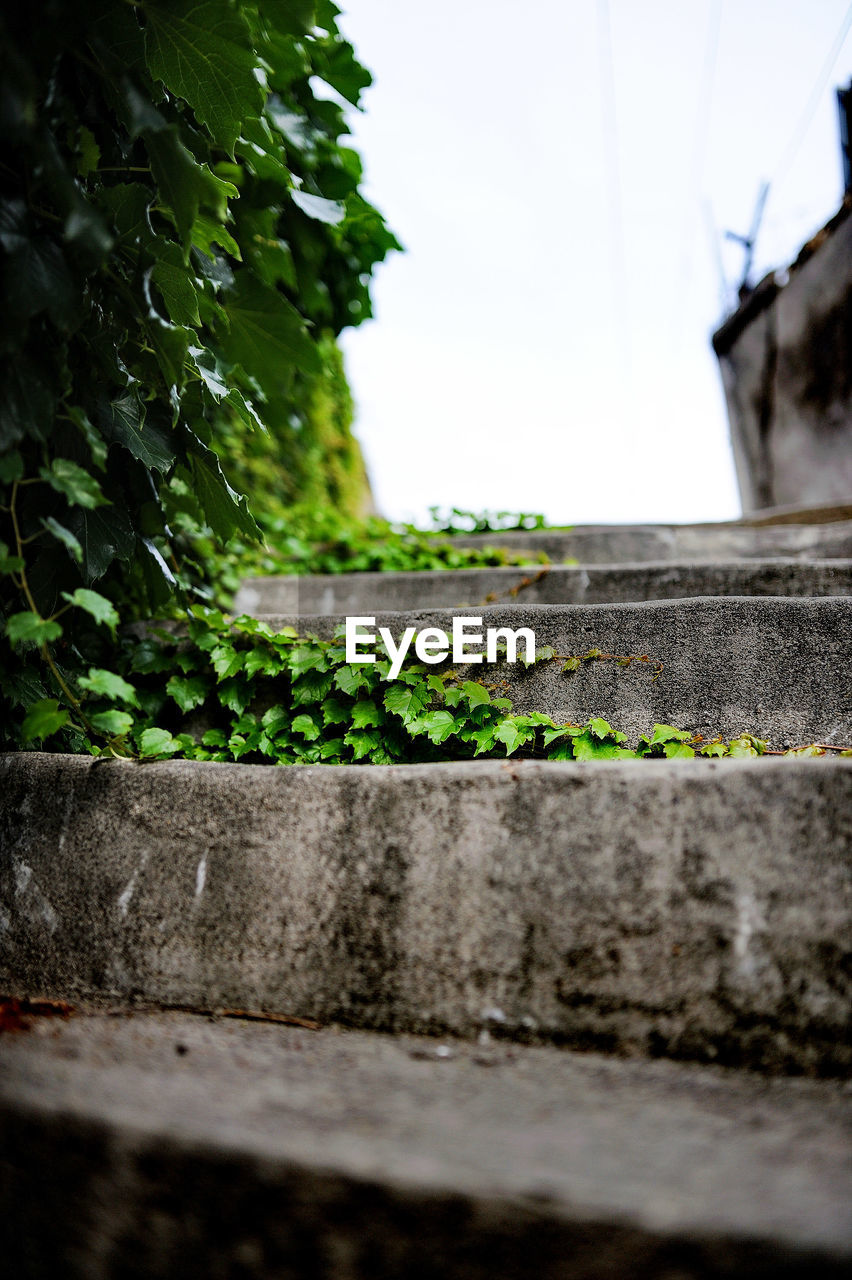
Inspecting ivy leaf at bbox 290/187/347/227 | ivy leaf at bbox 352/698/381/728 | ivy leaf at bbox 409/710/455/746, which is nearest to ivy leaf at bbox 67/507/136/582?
ivy leaf at bbox 352/698/381/728

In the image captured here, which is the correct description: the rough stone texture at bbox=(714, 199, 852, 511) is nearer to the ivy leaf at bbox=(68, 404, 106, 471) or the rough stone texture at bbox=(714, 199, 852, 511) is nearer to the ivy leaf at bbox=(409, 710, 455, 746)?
the ivy leaf at bbox=(409, 710, 455, 746)

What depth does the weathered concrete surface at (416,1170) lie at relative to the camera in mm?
684

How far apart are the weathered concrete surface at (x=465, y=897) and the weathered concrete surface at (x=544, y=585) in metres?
0.87

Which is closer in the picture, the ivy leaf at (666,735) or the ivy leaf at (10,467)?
the ivy leaf at (10,467)

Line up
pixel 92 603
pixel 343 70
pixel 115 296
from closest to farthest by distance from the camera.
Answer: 1. pixel 92 603
2. pixel 115 296
3. pixel 343 70

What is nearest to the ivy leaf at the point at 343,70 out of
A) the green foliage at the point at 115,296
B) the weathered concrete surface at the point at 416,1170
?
the green foliage at the point at 115,296

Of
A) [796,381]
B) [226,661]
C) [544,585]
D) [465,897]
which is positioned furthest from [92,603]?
[796,381]

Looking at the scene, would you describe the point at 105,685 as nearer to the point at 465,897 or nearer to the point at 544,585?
the point at 465,897

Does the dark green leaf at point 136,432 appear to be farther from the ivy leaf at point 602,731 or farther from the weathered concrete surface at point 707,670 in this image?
the ivy leaf at point 602,731

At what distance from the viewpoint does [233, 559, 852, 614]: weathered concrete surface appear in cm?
204

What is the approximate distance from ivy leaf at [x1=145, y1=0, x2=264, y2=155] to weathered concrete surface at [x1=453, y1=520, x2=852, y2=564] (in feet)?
6.09

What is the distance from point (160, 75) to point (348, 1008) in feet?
5.18

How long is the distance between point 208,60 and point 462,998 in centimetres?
159

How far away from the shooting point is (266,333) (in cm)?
136
